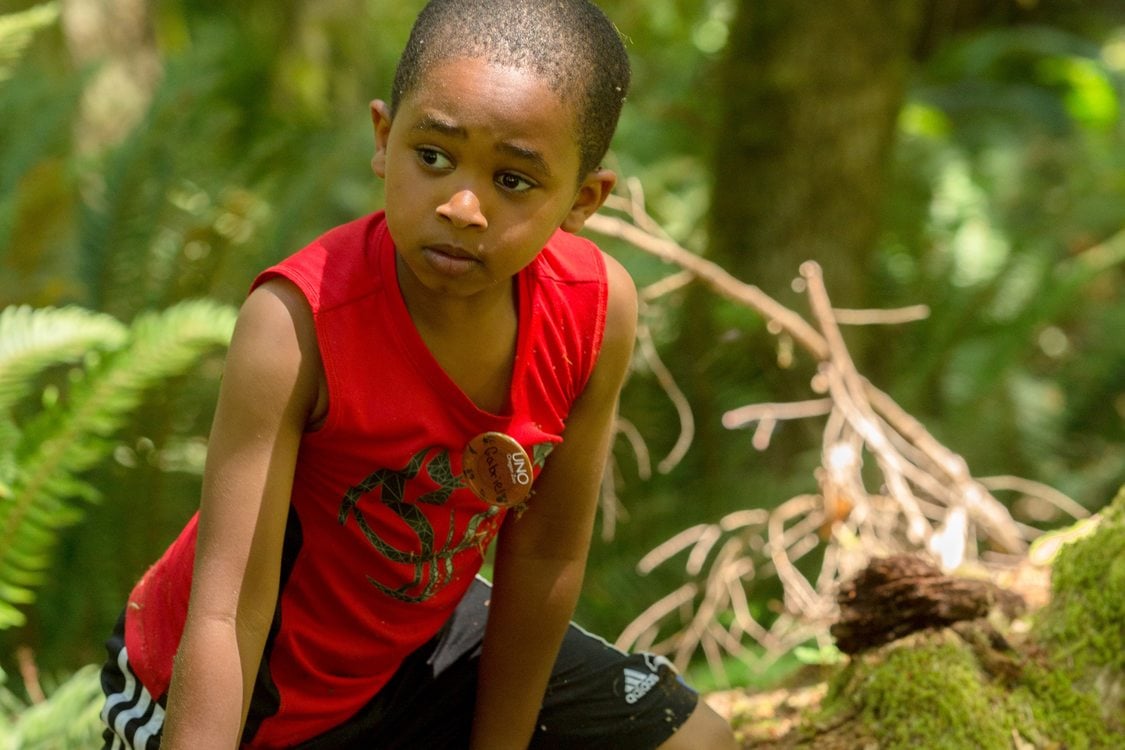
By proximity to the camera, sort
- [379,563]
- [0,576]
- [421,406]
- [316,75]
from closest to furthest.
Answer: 1. [421,406]
2. [379,563]
3. [0,576]
4. [316,75]

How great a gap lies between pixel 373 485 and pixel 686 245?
3.68 m

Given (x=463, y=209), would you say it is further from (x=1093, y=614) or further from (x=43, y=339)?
(x=43, y=339)

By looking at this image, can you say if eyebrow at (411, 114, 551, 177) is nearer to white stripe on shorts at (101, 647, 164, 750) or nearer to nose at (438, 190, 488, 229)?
nose at (438, 190, 488, 229)

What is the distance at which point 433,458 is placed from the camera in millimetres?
1688

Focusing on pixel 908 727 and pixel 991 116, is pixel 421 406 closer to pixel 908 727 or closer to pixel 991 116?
pixel 908 727

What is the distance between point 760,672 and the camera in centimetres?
291

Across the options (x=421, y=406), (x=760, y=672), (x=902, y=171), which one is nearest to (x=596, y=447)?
(x=421, y=406)

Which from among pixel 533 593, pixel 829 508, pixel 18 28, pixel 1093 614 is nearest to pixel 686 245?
pixel 829 508

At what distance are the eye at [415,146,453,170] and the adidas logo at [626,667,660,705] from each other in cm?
100

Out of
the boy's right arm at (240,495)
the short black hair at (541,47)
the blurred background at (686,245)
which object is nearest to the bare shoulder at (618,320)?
the short black hair at (541,47)

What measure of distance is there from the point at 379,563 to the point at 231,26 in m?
8.54

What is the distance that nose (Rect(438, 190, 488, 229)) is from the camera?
1.46m

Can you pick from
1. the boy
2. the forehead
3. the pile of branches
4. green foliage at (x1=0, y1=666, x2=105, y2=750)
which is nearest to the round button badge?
the boy

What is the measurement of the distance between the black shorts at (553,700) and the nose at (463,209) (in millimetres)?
886
